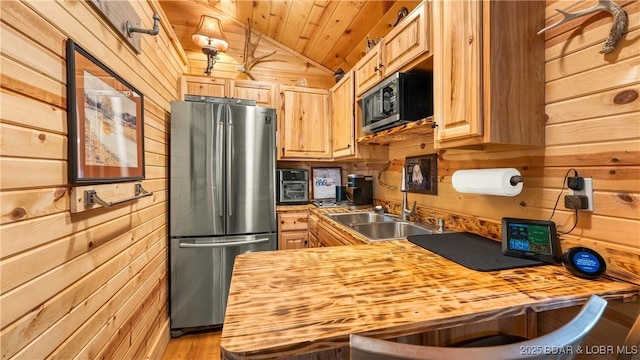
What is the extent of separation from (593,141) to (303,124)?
2340 millimetres

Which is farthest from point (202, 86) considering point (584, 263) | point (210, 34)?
point (584, 263)

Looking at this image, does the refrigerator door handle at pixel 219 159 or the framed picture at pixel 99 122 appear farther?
the refrigerator door handle at pixel 219 159

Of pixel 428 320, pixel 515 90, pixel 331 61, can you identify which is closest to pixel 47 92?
pixel 428 320

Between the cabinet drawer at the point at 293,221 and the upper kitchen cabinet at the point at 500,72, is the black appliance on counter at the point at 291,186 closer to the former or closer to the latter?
the cabinet drawer at the point at 293,221

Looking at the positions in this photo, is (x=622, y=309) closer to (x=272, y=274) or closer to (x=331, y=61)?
(x=272, y=274)

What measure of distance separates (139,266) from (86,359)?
61 centimetres

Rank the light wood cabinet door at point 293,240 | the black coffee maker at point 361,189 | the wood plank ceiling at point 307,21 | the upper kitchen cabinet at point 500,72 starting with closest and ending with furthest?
the upper kitchen cabinet at point 500,72
the wood plank ceiling at point 307,21
the light wood cabinet door at point 293,240
the black coffee maker at point 361,189

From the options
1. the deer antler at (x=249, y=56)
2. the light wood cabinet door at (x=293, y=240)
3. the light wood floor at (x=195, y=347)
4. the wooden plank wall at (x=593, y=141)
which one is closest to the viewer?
the wooden plank wall at (x=593, y=141)

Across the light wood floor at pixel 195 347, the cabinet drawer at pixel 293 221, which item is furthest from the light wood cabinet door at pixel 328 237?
the light wood floor at pixel 195 347

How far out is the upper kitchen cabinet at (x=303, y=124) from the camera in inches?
115

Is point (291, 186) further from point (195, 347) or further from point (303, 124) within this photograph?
point (195, 347)

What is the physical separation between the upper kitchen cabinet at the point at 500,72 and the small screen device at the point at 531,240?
1.15 feet

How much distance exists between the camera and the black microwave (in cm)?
165

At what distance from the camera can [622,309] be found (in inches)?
36.5
